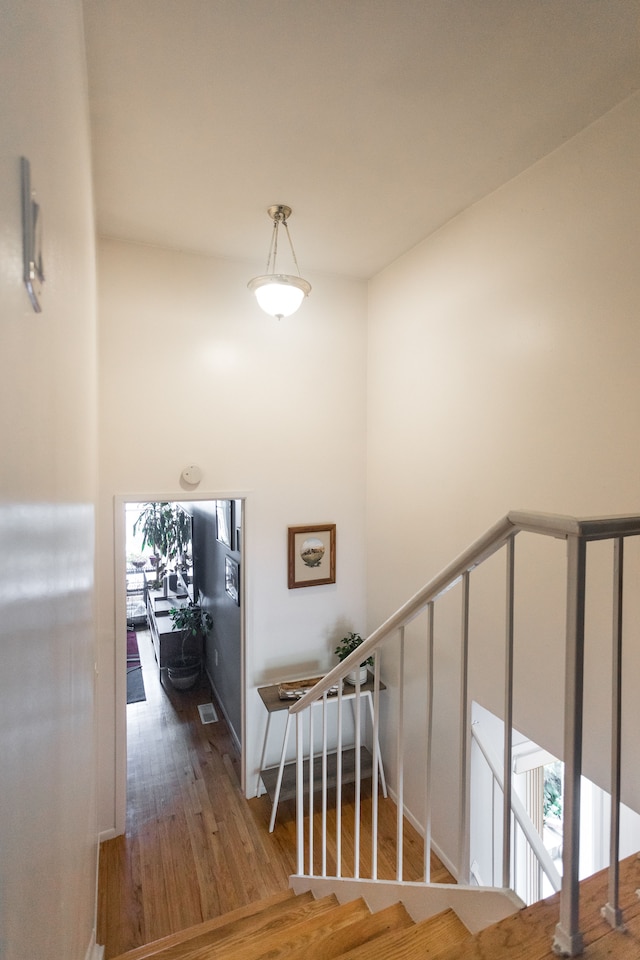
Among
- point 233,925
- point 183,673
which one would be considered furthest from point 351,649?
point 183,673

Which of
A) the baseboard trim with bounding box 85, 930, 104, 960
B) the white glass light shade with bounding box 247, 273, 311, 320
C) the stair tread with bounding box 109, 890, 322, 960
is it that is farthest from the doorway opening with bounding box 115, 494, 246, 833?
the white glass light shade with bounding box 247, 273, 311, 320

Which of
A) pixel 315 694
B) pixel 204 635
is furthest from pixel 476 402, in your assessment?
pixel 204 635

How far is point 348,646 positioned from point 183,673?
99.0 inches

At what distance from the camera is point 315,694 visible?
2049 mm

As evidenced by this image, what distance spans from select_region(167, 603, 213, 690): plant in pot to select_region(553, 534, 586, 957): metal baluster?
4706 millimetres

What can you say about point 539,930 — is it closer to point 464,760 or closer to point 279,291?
point 464,760

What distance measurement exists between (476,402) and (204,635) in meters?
4.30

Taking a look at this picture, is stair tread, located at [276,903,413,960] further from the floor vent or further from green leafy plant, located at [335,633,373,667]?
the floor vent

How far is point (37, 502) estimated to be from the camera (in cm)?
62

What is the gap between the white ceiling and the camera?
151 centimetres

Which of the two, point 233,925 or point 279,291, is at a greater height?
point 279,291

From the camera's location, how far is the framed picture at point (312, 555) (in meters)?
3.44

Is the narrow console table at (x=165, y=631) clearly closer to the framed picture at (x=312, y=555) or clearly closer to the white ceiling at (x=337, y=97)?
the framed picture at (x=312, y=555)

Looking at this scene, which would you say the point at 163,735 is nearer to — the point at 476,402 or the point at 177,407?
the point at 177,407
